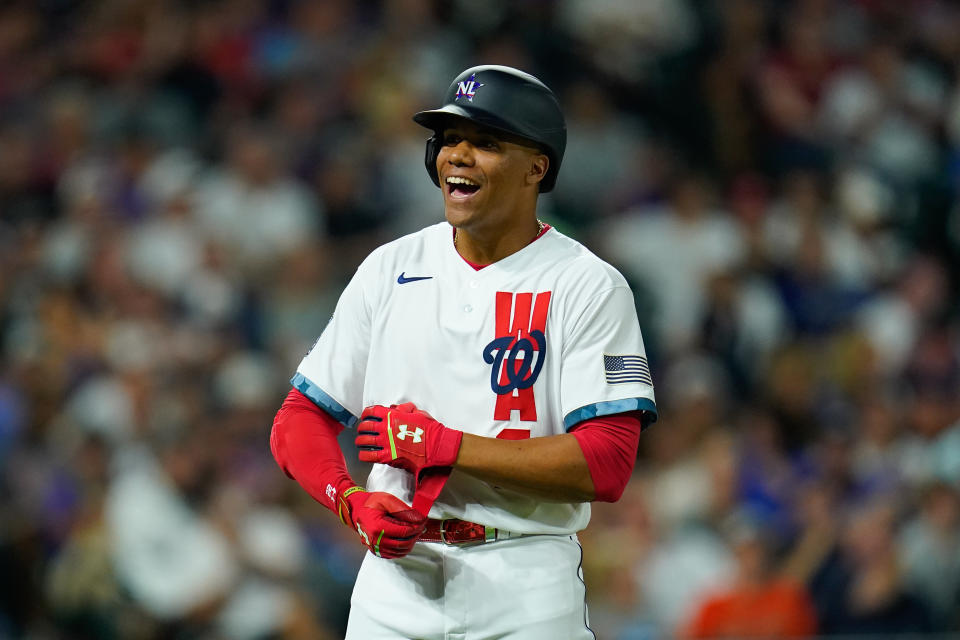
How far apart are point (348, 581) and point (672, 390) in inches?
80.7

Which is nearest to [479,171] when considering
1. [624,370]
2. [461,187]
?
[461,187]

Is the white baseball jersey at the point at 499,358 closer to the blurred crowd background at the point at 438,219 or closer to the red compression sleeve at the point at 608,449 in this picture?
the red compression sleeve at the point at 608,449

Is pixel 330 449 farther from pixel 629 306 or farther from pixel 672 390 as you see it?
pixel 672 390

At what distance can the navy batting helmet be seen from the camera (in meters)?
2.61

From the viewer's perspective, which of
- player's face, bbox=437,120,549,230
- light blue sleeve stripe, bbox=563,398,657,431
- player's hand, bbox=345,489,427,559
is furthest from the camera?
player's face, bbox=437,120,549,230

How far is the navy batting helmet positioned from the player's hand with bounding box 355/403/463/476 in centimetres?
64

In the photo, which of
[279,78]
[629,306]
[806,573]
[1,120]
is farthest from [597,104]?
[629,306]

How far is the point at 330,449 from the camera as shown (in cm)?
272

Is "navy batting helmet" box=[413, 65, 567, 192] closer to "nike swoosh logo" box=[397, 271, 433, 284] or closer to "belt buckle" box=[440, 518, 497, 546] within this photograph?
"nike swoosh logo" box=[397, 271, 433, 284]

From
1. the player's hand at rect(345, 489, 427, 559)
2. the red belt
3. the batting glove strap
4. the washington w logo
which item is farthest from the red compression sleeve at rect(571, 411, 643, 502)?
the batting glove strap

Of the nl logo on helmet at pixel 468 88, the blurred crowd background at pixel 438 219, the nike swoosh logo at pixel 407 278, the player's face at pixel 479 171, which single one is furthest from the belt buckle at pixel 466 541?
the blurred crowd background at pixel 438 219

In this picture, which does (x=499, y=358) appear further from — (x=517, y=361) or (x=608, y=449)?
(x=608, y=449)

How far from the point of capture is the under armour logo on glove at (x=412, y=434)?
2453 mm

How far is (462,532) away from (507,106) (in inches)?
35.7
